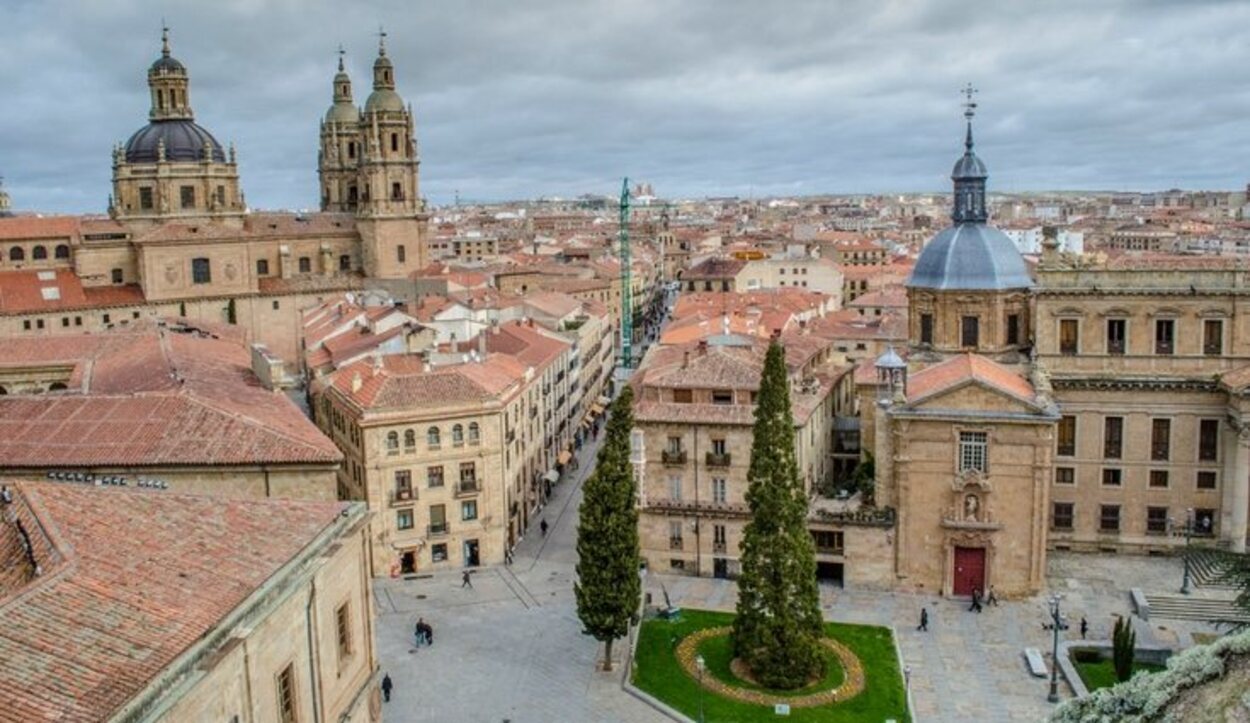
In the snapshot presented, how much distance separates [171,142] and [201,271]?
15261 mm

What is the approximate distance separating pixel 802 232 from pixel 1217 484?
5822 inches

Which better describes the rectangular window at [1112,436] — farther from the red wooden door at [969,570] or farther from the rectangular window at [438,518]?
the rectangular window at [438,518]

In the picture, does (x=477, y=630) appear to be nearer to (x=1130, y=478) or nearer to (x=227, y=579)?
(x=227, y=579)

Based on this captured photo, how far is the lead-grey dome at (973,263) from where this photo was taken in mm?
52375

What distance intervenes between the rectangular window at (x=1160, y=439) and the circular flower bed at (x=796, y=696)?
18.5 metres

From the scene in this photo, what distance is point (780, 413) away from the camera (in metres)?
39.6

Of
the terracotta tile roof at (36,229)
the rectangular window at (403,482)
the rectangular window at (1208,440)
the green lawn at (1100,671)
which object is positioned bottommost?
the green lawn at (1100,671)

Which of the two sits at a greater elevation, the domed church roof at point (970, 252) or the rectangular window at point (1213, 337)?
the domed church roof at point (970, 252)

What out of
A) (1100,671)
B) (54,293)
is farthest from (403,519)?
(54,293)

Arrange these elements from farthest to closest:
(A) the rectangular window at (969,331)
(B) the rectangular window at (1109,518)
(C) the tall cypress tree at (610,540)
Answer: (A) the rectangular window at (969,331) < (B) the rectangular window at (1109,518) < (C) the tall cypress tree at (610,540)


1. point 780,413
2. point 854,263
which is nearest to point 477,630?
point 780,413

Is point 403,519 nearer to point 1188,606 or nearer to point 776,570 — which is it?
point 776,570

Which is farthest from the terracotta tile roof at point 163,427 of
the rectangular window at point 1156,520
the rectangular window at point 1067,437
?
the rectangular window at point 1156,520

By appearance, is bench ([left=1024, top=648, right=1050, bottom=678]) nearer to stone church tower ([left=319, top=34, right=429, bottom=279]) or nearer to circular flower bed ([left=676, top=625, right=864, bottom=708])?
circular flower bed ([left=676, top=625, right=864, bottom=708])
